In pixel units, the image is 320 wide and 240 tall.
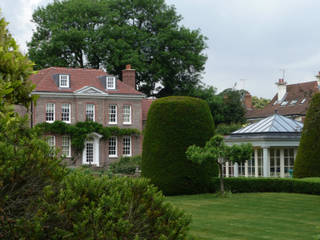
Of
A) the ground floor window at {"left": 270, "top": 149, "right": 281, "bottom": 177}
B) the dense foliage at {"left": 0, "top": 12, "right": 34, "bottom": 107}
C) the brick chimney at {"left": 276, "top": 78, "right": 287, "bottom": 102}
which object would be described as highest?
the brick chimney at {"left": 276, "top": 78, "right": 287, "bottom": 102}

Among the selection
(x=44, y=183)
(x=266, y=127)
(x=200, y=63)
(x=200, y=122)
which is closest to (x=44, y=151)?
(x=44, y=183)

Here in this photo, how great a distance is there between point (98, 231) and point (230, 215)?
1001cm

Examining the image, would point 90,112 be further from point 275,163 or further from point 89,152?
point 275,163

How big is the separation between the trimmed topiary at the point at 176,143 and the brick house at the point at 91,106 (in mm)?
18453

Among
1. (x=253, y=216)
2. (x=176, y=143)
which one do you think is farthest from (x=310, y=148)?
(x=253, y=216)

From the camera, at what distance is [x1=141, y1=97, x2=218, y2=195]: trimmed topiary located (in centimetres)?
1970

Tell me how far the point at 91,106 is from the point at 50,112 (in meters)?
3.43

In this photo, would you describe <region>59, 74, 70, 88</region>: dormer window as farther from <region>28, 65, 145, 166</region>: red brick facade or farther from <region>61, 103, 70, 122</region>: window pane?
<region>61, 103, 70, 122</region>: window pane

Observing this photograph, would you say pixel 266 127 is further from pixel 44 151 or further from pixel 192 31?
pixel 192 31

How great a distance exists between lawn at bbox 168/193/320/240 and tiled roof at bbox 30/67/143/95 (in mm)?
22342

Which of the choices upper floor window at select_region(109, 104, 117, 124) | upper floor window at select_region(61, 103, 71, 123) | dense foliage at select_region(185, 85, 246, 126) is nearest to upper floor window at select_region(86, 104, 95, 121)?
upper floor window at select_region(61, 103, 71, 123)

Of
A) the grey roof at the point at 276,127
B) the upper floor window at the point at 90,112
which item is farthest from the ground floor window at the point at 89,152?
the grey roof at the point at 276,127

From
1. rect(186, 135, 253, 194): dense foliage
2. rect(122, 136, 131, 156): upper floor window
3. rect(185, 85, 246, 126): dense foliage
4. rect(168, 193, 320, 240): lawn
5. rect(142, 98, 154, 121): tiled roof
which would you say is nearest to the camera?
rect(168, 193, 320, 240): lawn

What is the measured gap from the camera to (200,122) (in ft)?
66.4
